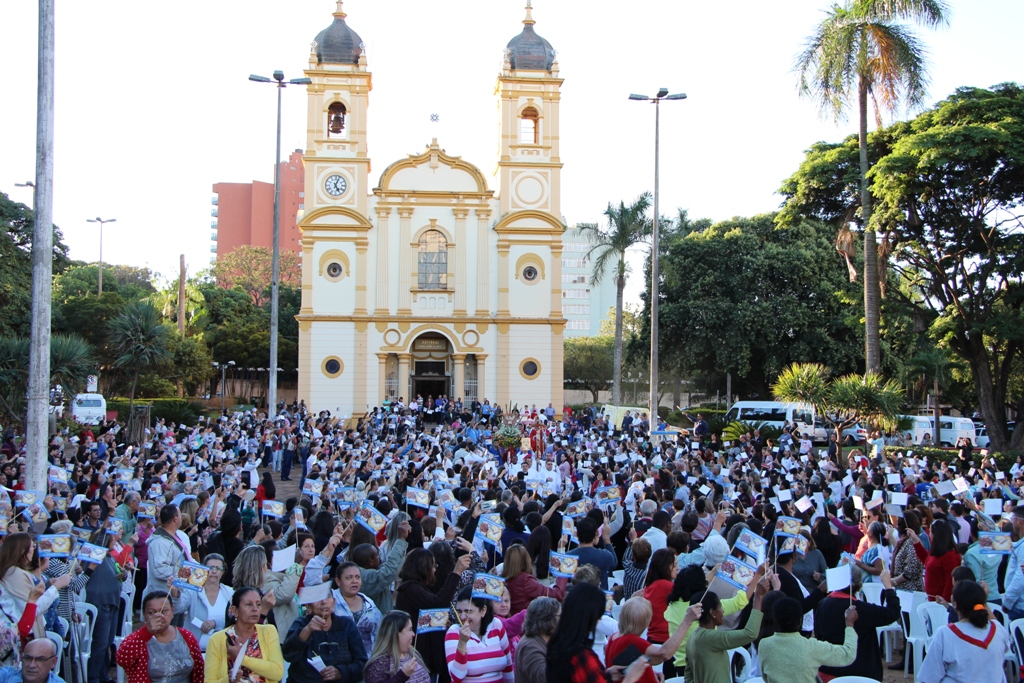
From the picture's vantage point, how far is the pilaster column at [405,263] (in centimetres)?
4047

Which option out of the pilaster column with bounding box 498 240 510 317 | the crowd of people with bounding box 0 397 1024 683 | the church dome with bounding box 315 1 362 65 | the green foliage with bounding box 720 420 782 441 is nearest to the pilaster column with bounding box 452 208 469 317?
the pilaster column with bounding box 498 240 510 317

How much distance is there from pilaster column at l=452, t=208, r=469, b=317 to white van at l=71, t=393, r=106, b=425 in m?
14.0

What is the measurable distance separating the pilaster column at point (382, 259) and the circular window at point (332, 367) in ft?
8.06

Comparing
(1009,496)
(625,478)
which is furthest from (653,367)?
(1009,496)

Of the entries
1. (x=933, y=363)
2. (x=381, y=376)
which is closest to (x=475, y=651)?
(x=933, y=363)

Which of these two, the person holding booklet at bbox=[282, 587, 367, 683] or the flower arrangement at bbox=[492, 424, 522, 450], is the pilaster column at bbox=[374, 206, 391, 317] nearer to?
the flower arrangement at bbox=[492, 424, 522, 450]

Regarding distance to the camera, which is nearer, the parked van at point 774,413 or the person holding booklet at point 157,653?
the person holding booklet at point 157,653

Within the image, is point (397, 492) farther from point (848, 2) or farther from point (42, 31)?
point (848, 2)

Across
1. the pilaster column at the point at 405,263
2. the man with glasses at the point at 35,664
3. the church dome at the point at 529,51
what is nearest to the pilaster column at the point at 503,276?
the pilaster column at the point at 405,263

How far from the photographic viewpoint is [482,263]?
40.8m

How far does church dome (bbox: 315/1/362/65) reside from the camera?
40625 mm

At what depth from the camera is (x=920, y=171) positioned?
2778cm

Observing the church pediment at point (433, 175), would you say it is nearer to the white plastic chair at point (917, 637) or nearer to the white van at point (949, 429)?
the white van at point (949, 429)

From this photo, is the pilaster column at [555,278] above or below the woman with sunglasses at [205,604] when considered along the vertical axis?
above
